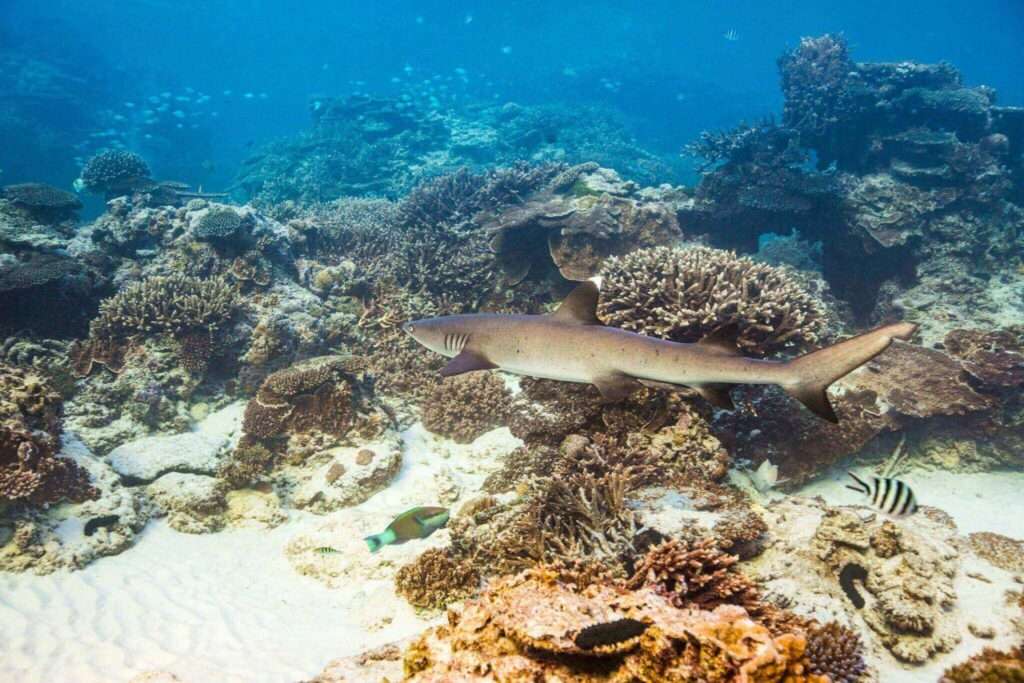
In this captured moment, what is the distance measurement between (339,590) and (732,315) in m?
5.40

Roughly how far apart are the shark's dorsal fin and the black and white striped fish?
2.16 metres

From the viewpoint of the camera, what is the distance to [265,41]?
144 m

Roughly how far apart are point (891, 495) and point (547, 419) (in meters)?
3.40

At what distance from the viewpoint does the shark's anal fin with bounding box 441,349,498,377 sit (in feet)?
13.5

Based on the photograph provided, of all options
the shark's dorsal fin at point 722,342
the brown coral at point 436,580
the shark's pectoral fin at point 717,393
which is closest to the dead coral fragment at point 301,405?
the brown coral at point 436,580

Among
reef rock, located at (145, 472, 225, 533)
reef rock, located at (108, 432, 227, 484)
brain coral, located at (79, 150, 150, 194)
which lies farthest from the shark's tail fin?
brain coral, located at (79, 150, 150, 194)

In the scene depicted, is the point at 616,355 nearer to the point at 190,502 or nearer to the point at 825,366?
the point at 825,366

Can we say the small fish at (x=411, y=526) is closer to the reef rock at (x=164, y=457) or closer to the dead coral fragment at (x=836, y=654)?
the dead coral fragment at (x=836, y=654)

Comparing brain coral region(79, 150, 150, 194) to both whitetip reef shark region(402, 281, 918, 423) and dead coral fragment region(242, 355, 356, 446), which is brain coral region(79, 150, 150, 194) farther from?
whitetip reef shark region(402, 281, 918, 423)

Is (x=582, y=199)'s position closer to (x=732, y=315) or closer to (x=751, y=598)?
(x=732, y=315)

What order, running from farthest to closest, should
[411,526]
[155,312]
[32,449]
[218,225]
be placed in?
[218,225], [155,312], [32,449], [411,526]

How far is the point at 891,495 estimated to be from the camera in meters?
4.37

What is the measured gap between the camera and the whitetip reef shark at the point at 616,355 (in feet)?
10.7

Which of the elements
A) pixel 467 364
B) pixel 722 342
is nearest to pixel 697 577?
pixel 722 342
